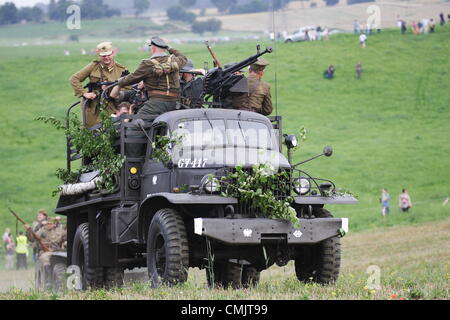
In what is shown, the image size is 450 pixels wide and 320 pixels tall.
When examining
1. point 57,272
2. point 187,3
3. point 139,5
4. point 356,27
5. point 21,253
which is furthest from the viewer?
point 187,3

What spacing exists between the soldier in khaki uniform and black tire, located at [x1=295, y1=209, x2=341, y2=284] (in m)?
4.83

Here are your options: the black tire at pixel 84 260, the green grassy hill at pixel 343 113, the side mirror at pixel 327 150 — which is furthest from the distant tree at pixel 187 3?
the side mirror at pixel 327 150

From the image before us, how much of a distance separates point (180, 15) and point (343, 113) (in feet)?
243

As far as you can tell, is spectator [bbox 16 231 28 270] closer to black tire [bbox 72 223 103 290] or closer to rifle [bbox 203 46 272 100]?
black tire [bbox 72 223 103 290]

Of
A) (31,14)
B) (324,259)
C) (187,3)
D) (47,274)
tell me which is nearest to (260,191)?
(324,259)

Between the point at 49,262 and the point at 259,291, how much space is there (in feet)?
30.6

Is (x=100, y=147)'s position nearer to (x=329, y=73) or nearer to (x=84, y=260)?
(x=84, y=260)

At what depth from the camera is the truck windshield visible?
14.7 metres

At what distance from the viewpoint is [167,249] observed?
1340 cm

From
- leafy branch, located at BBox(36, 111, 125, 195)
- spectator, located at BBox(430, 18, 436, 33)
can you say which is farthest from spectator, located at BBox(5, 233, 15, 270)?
spectator, located at BBox(430, 18, 436, 33)

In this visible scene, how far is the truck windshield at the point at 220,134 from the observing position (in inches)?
580

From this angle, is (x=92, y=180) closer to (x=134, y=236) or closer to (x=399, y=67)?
(x=134, y=236)

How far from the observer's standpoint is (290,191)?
14109 millimetres
